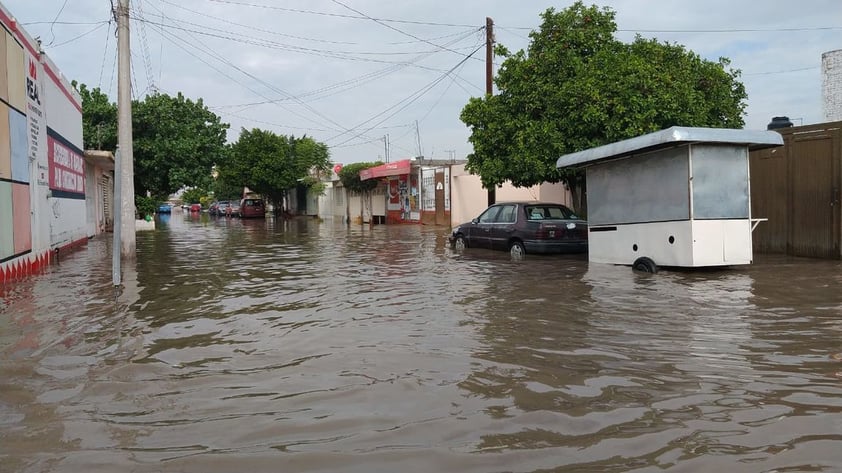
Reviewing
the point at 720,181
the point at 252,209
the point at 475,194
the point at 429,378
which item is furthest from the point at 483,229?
the point at 252,209

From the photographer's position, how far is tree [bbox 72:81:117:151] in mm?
28703

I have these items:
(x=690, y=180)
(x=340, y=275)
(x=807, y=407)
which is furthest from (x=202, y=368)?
(x=690, y=180)

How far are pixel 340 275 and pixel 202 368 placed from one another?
20.4 feet

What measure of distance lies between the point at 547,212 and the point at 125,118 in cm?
970

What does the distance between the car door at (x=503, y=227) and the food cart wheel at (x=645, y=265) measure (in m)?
3.76

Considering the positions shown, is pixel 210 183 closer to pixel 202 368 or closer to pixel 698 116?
pixel 698 116

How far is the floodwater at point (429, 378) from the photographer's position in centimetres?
343

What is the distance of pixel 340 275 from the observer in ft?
37.4

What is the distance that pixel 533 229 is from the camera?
13828 mm

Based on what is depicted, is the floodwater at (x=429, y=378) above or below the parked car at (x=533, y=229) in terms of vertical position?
→ below

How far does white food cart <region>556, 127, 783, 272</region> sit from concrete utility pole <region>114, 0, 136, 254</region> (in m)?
10.2

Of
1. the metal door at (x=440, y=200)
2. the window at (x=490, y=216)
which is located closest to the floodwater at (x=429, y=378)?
the window at (x=490, y=216)

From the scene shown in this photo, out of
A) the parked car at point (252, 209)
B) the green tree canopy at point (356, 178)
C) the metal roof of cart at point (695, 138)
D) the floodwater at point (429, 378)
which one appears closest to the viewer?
the floodwater at point (429, 378)

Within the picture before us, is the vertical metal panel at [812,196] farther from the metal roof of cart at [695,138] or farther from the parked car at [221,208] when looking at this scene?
the parked car at [221,208]
